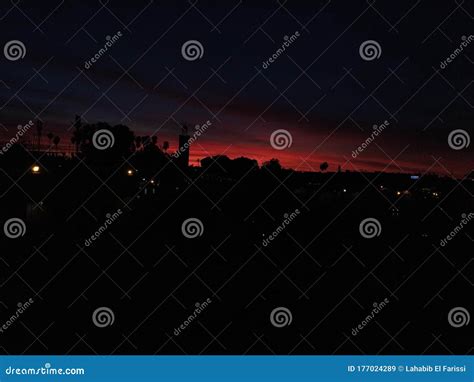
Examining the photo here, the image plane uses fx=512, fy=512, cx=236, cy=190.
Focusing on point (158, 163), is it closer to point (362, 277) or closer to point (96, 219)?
point (96, 219)

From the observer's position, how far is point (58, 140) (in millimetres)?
21219

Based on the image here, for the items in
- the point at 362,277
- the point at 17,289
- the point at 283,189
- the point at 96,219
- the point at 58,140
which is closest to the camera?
the point at 17,289

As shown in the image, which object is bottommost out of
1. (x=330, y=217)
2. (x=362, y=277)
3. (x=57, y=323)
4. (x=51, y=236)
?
(x=51, y=236)

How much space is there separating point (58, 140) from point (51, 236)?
1049 centimetres

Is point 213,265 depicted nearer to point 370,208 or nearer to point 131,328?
point 131,328

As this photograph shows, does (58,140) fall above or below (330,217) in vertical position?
below

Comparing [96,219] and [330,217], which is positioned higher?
[330,217]

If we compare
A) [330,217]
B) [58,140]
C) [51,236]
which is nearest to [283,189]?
[330,217]

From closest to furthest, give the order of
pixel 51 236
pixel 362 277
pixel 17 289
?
pixel 17 289
pixel 362 277
pixel 51 236

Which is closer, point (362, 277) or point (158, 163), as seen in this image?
point (362, 277)

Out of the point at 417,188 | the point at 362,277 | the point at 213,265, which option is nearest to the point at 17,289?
the point at 213,265

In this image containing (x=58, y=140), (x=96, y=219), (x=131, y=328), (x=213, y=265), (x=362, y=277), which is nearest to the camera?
(x=131, y=328)

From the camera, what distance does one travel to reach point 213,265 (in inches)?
380

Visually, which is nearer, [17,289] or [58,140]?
[17,289]
